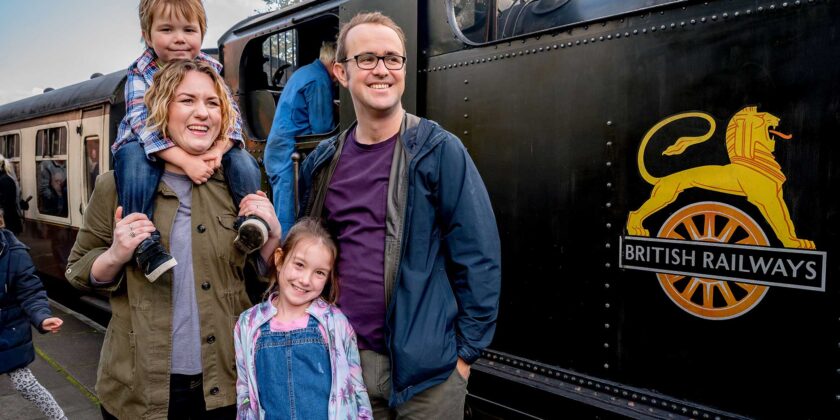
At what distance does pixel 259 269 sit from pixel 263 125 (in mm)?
2694

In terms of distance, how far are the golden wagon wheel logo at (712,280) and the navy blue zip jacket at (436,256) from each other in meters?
0.75

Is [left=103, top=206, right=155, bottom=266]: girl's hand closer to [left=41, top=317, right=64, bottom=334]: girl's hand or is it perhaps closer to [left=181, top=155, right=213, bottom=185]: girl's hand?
[left=181, top=155, right=213, bottom=185]: girl's hand

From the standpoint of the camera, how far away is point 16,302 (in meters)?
3.01

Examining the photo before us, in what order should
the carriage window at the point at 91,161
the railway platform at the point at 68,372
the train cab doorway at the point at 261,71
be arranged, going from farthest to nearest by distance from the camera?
the carriage window at the point at 91,161, the train cab doorway at the point at 261,71, the railway platform at the point at 68,372

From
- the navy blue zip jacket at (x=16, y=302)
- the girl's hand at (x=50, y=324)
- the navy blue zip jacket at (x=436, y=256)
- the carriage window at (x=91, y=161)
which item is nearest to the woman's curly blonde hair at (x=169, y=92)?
the navy blue zip jacket at (x=436, y=256)

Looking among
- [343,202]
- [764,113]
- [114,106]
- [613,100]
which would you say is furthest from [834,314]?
[114,106]

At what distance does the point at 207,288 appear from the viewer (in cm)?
161

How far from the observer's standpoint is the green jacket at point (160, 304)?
1.53 meters

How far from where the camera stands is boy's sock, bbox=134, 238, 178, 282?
1.46 m

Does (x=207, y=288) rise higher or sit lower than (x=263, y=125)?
lower

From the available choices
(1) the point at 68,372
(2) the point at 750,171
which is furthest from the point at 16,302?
(2) the point at 750,171

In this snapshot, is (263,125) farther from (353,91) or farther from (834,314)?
(834,314)

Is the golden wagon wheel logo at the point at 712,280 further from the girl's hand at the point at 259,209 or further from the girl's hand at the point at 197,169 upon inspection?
the girl's hand at the point at 197,169

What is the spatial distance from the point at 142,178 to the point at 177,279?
11.6 inches
